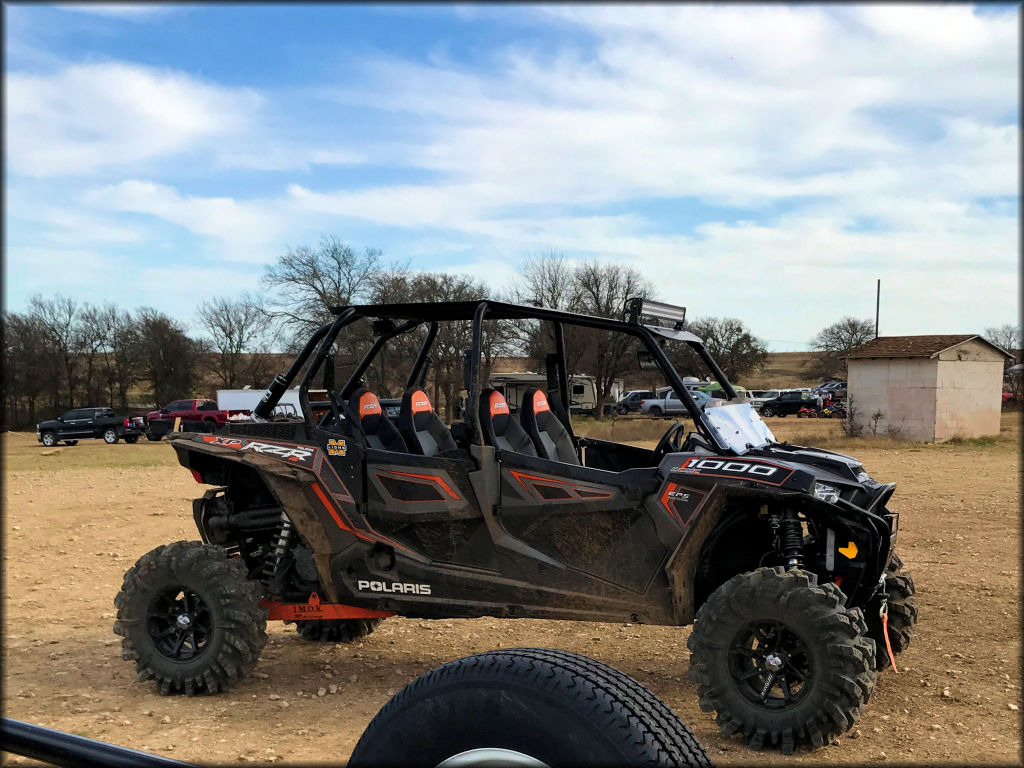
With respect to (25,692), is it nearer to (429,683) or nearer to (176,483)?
(429,683)

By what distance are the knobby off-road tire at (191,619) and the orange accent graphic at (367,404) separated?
4.13 feet

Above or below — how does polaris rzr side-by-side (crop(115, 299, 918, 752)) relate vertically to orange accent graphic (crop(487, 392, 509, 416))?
below

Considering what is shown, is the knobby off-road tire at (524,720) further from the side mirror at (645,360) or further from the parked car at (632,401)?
the parked car at (632,401)

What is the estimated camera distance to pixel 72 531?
38.3 ft

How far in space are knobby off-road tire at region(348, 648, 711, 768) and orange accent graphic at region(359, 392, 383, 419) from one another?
12.4 feet

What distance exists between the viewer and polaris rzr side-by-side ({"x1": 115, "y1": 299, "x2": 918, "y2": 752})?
4738 mm

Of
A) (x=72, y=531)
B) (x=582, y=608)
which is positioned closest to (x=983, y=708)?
(x=582, y=608)

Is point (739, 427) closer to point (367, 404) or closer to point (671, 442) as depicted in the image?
point (671, 442)

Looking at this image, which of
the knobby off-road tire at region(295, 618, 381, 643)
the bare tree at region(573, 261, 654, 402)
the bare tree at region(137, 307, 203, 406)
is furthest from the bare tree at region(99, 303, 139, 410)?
the knobby off-road tire at region(295, 618, 381, 643)

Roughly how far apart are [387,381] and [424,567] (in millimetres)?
13768

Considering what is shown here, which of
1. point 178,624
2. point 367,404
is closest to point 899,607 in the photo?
point 367,404

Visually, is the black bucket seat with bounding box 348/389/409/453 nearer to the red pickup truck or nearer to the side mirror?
the side mirror

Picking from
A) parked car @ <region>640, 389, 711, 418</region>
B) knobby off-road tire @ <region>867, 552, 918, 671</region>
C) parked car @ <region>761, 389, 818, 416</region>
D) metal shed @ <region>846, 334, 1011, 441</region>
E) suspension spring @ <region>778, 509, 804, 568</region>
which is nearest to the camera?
suspension spring @ <region>778, 509, 804, 568</region>

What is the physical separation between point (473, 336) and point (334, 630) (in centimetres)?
298
